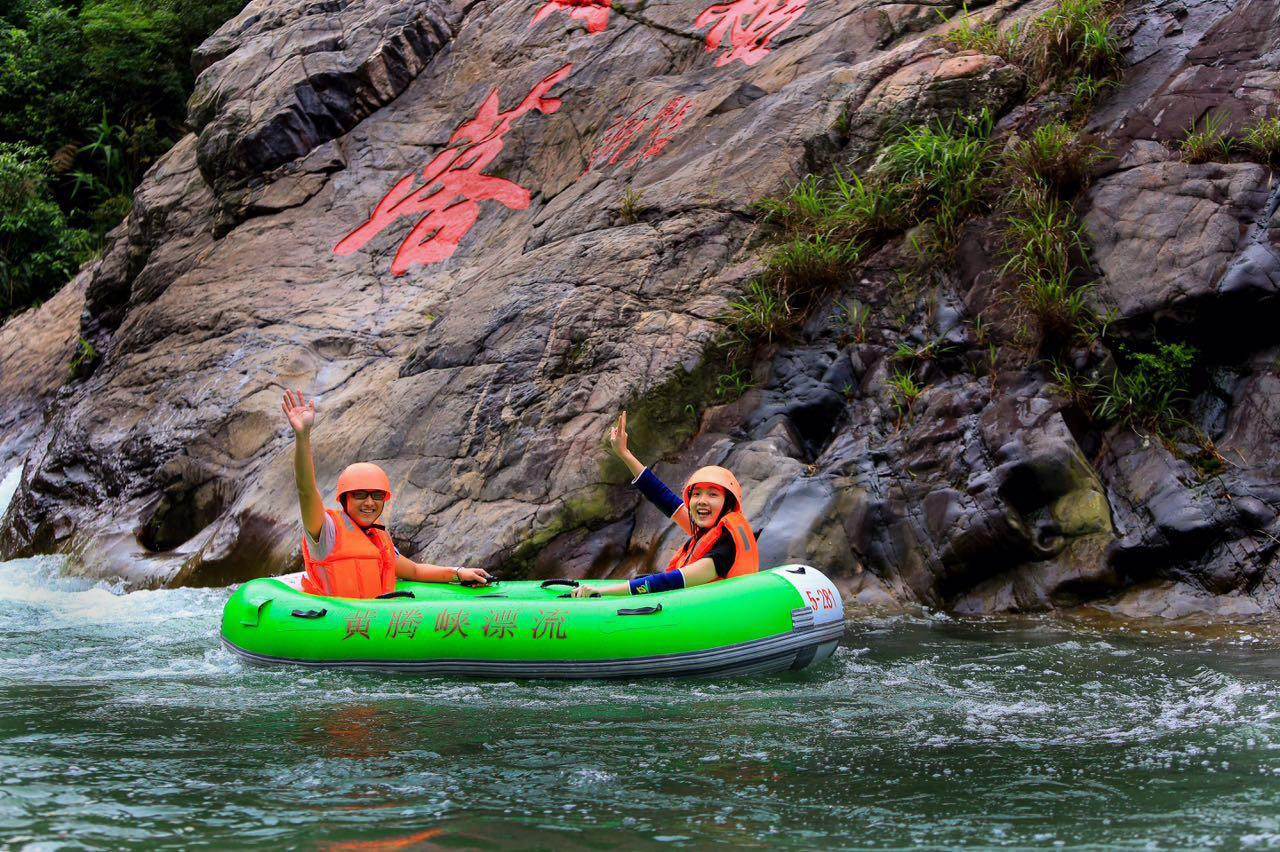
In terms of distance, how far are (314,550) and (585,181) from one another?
5167 millimetres

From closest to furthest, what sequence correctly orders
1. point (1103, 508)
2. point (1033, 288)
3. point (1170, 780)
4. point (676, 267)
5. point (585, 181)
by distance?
point (1170, 780) < point (1103, 508) < point (1033, 288) < point (676, 267) < point (585, 181)

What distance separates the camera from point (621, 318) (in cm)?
829

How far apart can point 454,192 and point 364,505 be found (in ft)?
20.0

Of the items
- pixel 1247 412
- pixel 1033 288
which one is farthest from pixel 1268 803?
pixel 1033 288

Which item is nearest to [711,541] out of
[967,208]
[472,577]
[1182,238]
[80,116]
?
[472,577]

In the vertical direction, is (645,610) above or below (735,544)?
below

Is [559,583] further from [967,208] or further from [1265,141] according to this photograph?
[1265,141]

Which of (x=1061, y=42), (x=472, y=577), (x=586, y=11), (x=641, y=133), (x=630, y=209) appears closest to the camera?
(x=472, y=577)

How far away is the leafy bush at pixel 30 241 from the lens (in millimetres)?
15469

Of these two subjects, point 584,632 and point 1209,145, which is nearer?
point 584,632

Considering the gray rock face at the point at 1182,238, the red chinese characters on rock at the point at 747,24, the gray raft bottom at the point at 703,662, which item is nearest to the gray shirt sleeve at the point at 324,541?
the gray raft bottom at the point at 703,662

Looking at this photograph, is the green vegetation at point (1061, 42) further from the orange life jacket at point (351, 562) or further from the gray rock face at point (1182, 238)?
the orange life jacket at point (351, 562)

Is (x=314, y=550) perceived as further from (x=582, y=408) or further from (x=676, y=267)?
(x=676, y=267)

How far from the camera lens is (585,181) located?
10.2 metres
